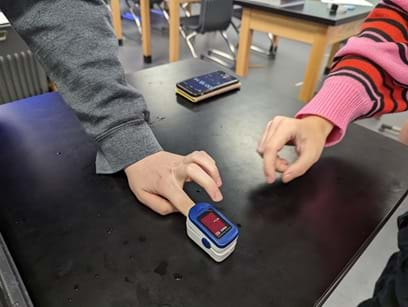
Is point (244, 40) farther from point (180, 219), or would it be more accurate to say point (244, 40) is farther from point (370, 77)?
point (180, 219)

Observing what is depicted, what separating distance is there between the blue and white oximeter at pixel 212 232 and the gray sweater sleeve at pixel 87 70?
4.8 inches

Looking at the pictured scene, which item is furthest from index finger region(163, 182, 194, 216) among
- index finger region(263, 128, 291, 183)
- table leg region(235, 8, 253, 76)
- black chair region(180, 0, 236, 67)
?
black chair region(180, 0, 236, 67)

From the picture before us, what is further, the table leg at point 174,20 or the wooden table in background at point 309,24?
the table leg at point 174,20

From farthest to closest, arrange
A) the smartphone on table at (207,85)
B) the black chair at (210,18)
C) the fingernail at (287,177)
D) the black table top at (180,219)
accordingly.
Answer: the black chair at (210,18) → the smartphone on table at (207,85) → the fingernail at (287,177) → the black table top at (180,219)

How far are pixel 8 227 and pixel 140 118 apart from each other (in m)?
0.20

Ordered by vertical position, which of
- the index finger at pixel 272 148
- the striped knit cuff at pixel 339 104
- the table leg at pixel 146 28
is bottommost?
the table leg at pixel 146 28

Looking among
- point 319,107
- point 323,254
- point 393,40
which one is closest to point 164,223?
point 323,254

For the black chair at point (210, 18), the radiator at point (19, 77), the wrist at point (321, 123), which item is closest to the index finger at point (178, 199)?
the wrist at point (321, 123)

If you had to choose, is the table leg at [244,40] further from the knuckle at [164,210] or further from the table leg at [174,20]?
the knuckle at [164,210]

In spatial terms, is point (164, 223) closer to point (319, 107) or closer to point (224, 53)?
point (319, 107)

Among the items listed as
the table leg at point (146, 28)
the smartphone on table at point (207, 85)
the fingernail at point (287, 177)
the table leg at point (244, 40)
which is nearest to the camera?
the fingernail at point (287, 177)

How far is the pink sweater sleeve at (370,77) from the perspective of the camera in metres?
0.49

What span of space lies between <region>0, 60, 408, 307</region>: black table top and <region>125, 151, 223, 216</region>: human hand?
0.05 feet

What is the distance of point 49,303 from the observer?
29 centimetres
